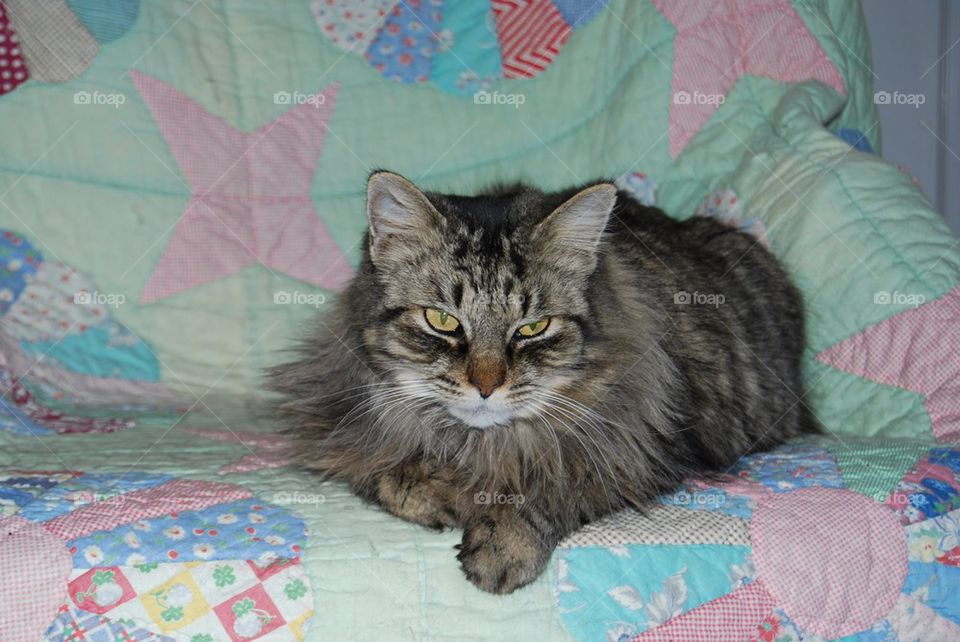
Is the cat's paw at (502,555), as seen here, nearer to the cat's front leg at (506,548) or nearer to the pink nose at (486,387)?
the cat's front leg at (506,548)

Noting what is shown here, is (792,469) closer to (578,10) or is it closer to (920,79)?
(578,10)

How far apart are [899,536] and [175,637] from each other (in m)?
1.33

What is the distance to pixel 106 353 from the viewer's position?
104 inches

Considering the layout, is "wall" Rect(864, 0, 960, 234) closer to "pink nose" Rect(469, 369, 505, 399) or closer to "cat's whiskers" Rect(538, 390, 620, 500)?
"cat's whiskers" Rect(538, 390, 620, 500)

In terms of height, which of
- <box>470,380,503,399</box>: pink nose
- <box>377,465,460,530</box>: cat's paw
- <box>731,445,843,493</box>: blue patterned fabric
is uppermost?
<box>470,380,503,399</box>: pink nose

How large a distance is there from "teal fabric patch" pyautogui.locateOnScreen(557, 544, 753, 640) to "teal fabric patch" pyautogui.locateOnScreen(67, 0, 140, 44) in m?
1.92

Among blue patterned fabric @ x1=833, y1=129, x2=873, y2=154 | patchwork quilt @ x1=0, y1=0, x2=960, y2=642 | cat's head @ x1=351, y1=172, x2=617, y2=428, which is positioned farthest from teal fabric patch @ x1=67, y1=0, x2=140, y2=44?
blue patterned fabric @ x1=833, y1=129, x2=873, y2=154

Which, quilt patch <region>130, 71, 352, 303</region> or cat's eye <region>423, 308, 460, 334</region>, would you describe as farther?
quilt patch <region>130, 71, 352, 303</region>

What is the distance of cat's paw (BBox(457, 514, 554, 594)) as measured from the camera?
1589mm

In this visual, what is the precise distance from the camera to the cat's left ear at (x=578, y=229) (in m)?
1.75

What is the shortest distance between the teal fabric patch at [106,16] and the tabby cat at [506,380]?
1.16m

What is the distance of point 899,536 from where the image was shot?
182cm

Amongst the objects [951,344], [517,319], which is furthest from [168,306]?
[951,344]

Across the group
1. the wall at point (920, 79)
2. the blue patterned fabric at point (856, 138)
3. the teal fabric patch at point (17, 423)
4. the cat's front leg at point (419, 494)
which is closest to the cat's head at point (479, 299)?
the cat's front leg at point (419, 494)
